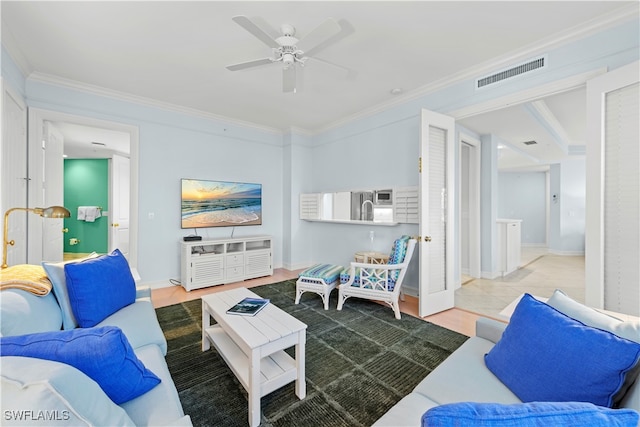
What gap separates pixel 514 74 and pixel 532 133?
2.47m

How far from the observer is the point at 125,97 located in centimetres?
365

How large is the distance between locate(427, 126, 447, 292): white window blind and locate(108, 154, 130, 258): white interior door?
16.4 feet

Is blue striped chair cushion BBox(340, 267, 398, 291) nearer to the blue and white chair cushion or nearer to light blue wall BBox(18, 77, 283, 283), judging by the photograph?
the blue and white chair cushion

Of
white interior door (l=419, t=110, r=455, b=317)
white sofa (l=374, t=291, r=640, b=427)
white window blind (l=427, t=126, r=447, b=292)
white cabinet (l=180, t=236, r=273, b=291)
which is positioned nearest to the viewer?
white sofa (l=374, t=291, r=640, b=427)

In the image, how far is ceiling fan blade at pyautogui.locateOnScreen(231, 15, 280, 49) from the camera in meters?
1.80

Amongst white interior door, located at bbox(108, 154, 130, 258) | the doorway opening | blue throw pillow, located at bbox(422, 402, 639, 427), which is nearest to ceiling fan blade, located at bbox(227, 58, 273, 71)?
the doorway opening

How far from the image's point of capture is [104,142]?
17.0 ft

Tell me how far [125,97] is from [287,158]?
256 cm

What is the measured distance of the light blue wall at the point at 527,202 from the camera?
8125mm

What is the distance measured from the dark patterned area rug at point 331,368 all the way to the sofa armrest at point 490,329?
57 cm

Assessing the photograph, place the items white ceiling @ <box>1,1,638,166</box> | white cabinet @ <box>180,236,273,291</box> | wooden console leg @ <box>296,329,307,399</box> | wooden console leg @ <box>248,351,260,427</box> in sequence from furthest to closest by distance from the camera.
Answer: white cabinet @ <box>180,236,273,291</box> → white ceiling @ <box>1,1,638,166</box> → wooden console leg @ <box>296,329,307,399</box> → wooden console leg @ <box>248,351,260,427</box>

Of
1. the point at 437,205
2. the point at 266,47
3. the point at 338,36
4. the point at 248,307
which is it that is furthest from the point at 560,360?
the point at 266,47

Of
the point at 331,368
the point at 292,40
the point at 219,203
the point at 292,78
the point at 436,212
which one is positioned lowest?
the point at 331,368

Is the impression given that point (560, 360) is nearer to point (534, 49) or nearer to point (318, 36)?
point (318, 36)
